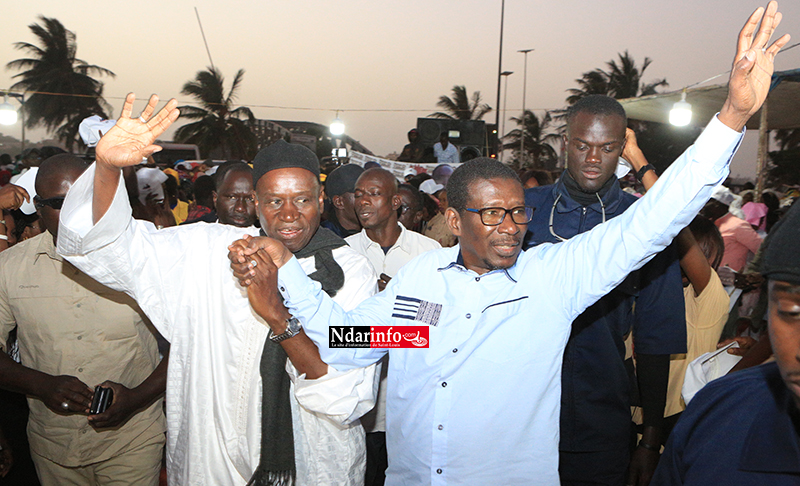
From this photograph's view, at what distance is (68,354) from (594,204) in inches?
107

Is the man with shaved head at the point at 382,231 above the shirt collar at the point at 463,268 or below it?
above

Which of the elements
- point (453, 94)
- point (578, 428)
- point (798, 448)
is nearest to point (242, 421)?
point (578, 428)

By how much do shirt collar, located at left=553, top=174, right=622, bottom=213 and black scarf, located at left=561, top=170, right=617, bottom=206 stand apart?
0.05ft

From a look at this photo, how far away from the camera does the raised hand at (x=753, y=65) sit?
5.17ft

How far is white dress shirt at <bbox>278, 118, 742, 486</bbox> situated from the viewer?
6.34 ft

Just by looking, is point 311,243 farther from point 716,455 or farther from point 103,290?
point 716,455

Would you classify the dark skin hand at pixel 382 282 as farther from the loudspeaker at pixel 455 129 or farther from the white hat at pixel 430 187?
the loudspeaker at pixel 455 129

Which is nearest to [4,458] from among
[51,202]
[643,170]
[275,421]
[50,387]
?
[50,387]

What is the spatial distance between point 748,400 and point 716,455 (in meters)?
0.14

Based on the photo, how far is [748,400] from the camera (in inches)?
48.1

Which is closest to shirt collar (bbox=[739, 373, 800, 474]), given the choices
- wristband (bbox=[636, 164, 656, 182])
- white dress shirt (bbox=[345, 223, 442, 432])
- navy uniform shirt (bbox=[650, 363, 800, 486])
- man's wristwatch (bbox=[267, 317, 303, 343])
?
navy uniform shirt (bbox=[650, 363, 800, 486])

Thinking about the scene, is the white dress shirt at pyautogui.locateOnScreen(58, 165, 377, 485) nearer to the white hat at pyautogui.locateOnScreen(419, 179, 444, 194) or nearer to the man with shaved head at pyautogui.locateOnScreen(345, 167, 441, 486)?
the man with shaved head at pyautogui.locateOnScreen(345, 167, 441, 486)

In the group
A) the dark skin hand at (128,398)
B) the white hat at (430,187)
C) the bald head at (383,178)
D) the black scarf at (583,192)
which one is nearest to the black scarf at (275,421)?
the dark skin hand at (128,398)

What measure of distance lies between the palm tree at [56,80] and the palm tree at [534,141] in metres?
27.3
